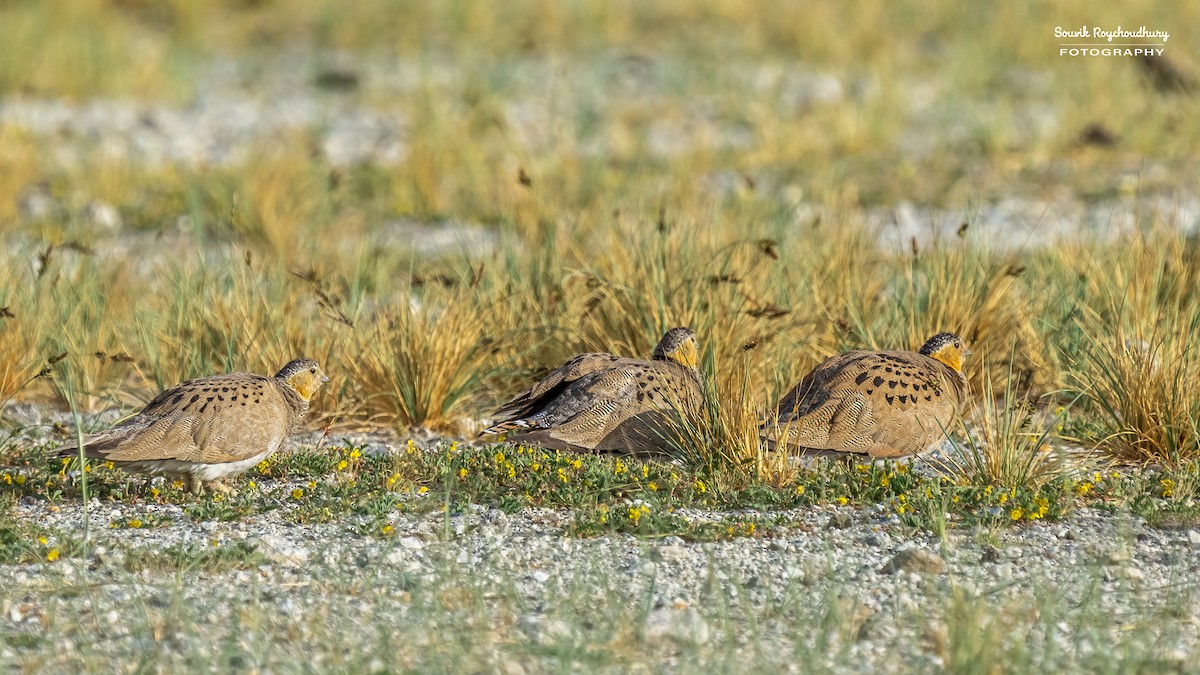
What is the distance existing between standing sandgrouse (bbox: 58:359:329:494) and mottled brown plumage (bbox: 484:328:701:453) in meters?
0.93

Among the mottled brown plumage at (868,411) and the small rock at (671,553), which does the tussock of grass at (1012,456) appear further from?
the small rock at (671,553)

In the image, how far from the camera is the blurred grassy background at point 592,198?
7.57 metres

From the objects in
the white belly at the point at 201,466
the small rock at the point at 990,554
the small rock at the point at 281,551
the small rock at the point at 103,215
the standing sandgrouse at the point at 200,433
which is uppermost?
the small rock at the point at 103,215

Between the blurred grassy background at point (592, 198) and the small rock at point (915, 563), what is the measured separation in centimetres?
99

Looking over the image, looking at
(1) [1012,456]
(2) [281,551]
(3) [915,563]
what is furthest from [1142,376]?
(2) [281,551]

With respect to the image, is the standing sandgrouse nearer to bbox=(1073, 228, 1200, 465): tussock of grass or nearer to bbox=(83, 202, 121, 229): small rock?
bbox=(1073, 228, 1200, 465): tussock of grass

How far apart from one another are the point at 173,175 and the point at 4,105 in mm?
2971

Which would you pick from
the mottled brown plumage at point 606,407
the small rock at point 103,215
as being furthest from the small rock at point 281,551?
the small rock at point 103,215

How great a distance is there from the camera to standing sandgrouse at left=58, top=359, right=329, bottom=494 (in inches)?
230

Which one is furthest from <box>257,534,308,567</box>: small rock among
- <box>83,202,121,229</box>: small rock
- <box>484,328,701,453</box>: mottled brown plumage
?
<box>83,202,121,229</box>: small rock

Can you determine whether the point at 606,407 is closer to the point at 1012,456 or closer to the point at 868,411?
the point at 868,411

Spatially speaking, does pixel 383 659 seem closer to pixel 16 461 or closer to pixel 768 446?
pixel 768 446

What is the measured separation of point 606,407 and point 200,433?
1580 mm

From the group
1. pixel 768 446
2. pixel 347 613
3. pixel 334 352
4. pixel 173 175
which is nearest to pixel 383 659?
pixel 347 613
